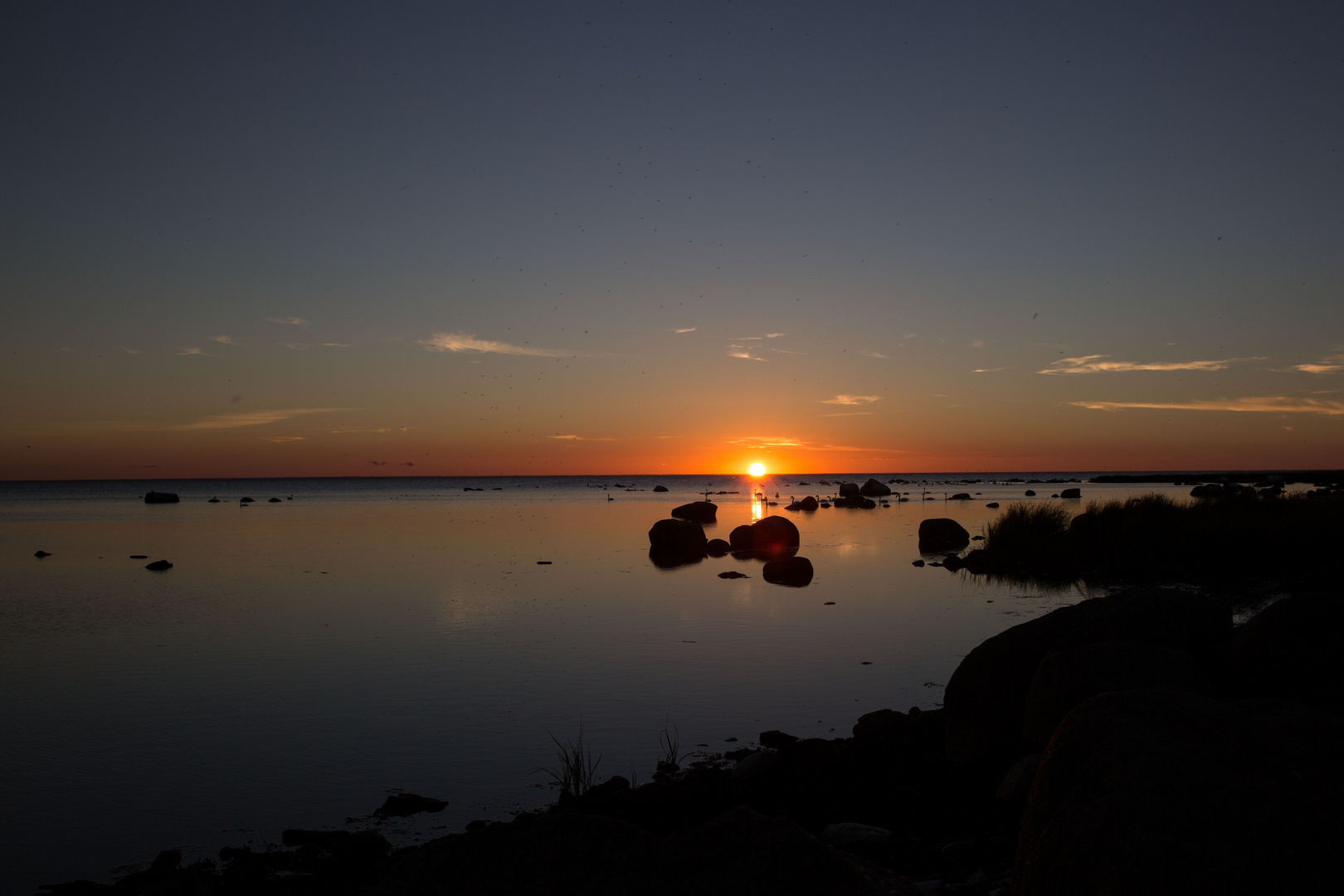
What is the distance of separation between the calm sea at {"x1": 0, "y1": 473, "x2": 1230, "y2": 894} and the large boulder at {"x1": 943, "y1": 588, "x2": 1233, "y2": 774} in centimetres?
187

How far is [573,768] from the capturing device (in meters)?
8.24

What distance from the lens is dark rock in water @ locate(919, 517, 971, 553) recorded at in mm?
34344

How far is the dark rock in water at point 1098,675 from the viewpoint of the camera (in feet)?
22.6

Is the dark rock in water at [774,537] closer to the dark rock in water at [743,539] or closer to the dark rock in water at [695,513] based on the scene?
the dark rock in water at [743,539]

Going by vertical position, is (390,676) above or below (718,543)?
below

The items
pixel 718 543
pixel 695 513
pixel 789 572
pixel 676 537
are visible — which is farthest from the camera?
pixel 695 513

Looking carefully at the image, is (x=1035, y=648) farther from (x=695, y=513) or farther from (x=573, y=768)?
(x=695, y=513)

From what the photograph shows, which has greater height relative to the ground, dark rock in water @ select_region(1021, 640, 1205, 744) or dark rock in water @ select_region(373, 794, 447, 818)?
dark rock in water @ select_region(1021, 640, 1205, 744)

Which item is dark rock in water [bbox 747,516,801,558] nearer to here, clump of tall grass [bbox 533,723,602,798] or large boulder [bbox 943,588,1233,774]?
large boulder [bbox 943,588,1233,774]

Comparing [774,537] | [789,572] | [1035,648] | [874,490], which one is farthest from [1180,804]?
[874,490]

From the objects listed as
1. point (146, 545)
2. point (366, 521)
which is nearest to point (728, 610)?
point (146, 545)

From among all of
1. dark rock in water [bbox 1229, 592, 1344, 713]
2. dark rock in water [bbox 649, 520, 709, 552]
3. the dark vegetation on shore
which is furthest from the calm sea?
dark rock in water [bbox 649, 520, 709, 552]

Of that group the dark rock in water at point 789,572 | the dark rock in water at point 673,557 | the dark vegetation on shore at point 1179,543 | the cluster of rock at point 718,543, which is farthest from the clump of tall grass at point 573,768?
the dark vegetation on shore at point 1179,543

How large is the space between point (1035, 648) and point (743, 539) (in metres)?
27.1
